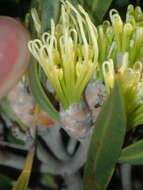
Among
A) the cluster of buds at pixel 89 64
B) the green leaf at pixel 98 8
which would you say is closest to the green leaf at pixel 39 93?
the cluster of buds at pixel 89 64

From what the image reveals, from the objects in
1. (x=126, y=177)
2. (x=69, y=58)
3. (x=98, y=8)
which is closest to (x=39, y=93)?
(x=69, y=58)

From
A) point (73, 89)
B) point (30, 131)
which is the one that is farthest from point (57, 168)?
point (73, 89)

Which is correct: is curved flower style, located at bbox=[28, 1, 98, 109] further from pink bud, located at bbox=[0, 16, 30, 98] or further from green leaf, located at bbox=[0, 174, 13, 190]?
green leaf, located at bbox=[0, 174, 13, 190]

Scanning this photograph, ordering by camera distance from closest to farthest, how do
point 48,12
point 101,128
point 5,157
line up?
Answer: 1. point 101,128
2. point 48,12
3. point 5,157

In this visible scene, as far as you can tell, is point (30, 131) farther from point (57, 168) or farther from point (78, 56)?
point (78, 56)

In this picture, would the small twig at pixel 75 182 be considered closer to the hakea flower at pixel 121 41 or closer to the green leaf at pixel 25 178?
the green leaf at pixel 25 178

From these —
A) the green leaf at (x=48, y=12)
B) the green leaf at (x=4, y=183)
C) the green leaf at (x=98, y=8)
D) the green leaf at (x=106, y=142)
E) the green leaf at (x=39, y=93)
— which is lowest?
the green leaf at (x=4, y=183)
